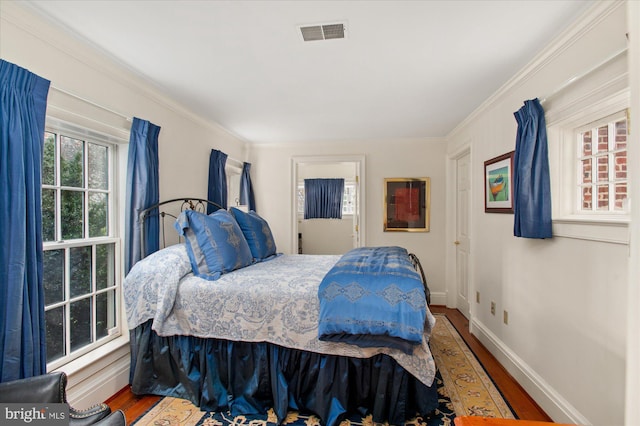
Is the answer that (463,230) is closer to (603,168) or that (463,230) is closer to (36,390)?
(603,168)

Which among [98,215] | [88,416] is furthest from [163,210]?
[88,416]

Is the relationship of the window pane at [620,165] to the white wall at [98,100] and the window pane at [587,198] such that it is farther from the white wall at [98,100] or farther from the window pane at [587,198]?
the white wall at [98,100]

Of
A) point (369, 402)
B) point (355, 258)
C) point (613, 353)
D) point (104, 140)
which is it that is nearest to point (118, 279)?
point (104, 140)

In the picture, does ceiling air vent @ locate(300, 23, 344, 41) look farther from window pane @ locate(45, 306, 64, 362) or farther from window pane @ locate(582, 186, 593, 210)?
window pane @ locate(45, 306, 64, 362)

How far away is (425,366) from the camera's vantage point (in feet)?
5.89

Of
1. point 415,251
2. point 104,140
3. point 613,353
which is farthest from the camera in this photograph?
point 415,251

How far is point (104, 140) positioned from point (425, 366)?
2.73 meters

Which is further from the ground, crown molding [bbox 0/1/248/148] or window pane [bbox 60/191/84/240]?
crown molding [bbox 0/1/248/148]

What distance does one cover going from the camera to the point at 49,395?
1219 mm

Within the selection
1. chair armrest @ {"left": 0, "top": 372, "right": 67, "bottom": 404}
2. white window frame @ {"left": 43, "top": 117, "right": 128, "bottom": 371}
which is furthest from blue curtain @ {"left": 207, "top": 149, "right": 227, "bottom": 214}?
chair armrest @ {"left": 0, "top": 372, "right": 67, "bottom": 404}

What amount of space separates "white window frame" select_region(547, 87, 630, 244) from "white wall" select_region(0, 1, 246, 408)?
9.94 feet

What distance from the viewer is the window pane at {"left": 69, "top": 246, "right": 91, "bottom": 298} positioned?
2053mm

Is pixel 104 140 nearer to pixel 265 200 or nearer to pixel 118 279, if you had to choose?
pixel 118 279

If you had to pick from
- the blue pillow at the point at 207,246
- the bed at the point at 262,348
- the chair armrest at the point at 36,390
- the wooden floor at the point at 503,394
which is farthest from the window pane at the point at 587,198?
the chair armrest at the point at 36,390
